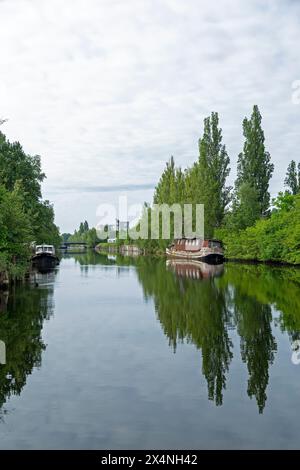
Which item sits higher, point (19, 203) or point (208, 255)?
point (19, 203)

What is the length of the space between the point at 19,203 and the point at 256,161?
129ft

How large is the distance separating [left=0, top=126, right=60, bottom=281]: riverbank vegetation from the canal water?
9.19 metres

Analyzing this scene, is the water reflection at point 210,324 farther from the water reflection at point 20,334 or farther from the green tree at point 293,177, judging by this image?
the green tree at point 293,177

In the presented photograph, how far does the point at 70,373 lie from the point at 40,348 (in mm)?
2986

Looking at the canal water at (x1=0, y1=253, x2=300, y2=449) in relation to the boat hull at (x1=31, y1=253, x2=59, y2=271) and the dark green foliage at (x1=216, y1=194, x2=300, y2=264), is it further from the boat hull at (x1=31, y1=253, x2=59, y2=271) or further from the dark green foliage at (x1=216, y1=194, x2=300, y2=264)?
the boat hull at (x1=31, y1=253, x2=59, y2=271)

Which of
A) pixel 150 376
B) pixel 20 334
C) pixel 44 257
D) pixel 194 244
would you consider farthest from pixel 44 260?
pixel 150 376

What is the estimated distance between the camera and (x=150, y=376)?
42.4 feet

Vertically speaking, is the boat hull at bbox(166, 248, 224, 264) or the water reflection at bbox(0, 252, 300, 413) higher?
the boat hull at bbox(166, 248, 224, 264)

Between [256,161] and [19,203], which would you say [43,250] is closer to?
[256,161]

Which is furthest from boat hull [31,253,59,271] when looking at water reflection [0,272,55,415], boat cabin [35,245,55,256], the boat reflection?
water reflection [0,272,55,415]

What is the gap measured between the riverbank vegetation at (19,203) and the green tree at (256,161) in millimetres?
27035

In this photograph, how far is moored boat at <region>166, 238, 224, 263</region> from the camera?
240 ft

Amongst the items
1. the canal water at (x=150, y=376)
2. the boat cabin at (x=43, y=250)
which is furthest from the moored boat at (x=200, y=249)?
the canal water at (x=150, y=376)
